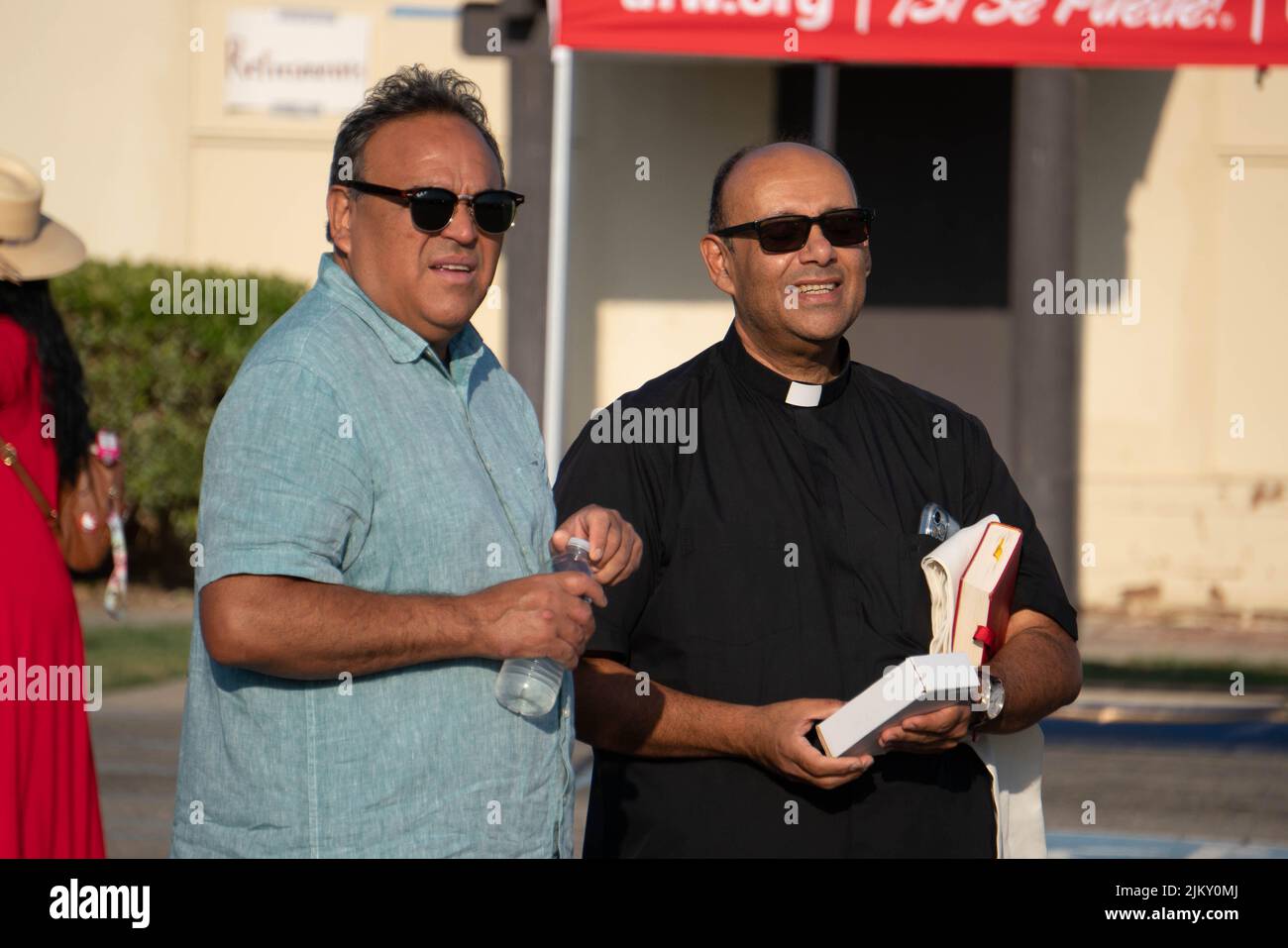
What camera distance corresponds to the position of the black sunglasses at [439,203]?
2812 mm

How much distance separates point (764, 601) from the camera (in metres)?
3.13

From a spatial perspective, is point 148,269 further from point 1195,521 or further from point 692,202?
point 1195,521

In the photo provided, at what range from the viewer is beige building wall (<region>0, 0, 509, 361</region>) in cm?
1415

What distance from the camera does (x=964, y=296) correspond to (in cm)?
1450

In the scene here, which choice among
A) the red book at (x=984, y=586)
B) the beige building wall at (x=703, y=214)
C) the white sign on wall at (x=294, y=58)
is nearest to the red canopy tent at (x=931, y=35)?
the beige building wall at (x=703, y=214)

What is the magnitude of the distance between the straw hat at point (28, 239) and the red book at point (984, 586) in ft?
7.34

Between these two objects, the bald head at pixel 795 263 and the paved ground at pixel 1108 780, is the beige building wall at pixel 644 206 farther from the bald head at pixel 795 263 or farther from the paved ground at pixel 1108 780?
the bald head at pixel 795 263

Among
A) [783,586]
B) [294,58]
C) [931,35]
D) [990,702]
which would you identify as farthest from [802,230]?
[294,58]

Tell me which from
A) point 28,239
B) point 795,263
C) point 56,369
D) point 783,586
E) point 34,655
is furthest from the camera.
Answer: point 28,239

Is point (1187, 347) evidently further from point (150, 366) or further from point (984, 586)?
point (984, 586)

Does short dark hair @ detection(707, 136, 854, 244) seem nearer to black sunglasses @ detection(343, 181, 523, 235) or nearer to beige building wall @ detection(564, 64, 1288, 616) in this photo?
black sunglasses @ detection(343, 181, 523, 235)

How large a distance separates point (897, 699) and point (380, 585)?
2.86 feet

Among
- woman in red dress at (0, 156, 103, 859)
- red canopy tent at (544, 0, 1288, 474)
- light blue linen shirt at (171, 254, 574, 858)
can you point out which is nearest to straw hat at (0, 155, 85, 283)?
woman in red dress at (0, 156, 103, 859)

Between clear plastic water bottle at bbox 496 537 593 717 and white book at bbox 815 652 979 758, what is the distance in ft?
Result: 1.62
